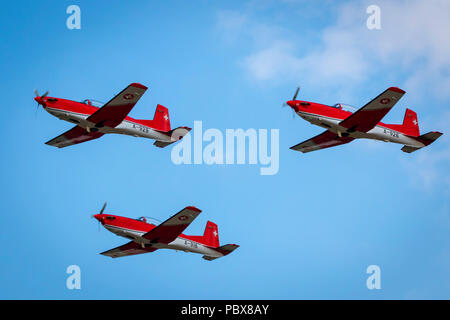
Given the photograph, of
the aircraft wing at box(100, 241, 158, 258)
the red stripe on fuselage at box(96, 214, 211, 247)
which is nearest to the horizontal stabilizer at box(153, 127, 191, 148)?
the aircraft wing at box(100, 241, 158, 258)

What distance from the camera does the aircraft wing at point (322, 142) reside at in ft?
136

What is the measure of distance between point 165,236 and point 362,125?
10.1m

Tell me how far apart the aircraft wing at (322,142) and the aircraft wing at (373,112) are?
2092mm

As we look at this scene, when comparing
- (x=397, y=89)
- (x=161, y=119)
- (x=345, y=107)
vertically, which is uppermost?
(x=161, y=119)

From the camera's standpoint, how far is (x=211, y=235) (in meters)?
42.2

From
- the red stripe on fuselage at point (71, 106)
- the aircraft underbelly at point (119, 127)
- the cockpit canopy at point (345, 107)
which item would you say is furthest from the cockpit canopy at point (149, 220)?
the cockpit canopy at point (345, 107)

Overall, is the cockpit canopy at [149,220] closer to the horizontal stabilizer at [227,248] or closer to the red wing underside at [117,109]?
the horizontal stabilizer at [227,248]

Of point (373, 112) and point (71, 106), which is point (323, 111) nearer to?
point (373, 112)

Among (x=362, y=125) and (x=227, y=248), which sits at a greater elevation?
(x=362, y=125)

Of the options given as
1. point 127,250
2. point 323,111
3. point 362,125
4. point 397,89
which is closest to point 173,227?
point 127,250

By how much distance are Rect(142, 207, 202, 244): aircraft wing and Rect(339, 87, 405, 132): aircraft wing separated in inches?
310

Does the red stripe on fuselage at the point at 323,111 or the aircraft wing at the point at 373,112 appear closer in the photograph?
the aircraft wing at the point at 373,112
